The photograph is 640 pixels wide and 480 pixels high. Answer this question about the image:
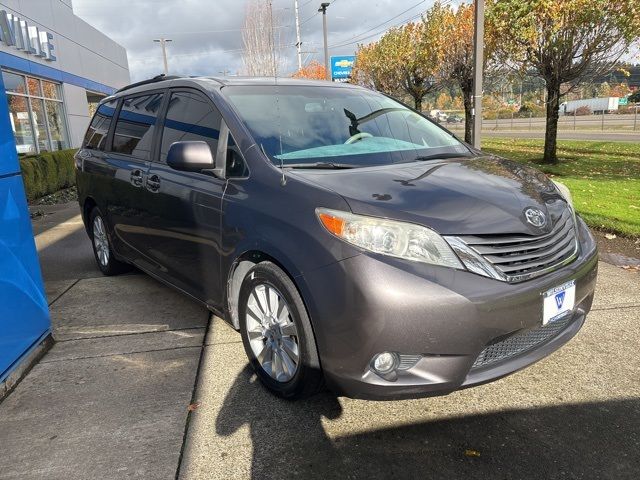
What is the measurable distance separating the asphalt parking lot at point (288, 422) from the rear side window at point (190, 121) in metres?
1.43

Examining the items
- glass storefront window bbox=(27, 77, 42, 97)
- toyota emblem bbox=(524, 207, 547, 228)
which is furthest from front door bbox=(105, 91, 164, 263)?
glass storefront window bbox=(27, 77, 42, 97)

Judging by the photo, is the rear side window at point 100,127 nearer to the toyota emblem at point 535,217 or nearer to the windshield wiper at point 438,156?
the windshield wiper at point 438,156

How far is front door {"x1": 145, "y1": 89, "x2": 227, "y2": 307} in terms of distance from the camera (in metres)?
3.16

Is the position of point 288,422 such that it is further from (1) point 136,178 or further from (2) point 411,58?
(2) point 411,58

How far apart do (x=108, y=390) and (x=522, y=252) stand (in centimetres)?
247

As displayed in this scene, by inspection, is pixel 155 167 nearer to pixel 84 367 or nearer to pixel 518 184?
pixel 84 367

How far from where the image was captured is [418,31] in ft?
74.3

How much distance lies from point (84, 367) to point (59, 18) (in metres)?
18.7

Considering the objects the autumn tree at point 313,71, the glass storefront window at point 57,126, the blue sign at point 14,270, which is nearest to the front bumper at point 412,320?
the blue sign at point 14,270

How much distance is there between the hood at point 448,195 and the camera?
92.5 inches

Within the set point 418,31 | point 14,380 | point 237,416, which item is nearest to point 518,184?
point 237,416

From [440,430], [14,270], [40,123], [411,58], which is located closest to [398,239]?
[440,430]

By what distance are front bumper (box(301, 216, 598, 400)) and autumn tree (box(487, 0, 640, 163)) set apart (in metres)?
11.4

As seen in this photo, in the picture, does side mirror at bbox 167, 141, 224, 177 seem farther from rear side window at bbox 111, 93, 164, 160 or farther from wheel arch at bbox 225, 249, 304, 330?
rear side window at bbox 111, 93, 164, 160
